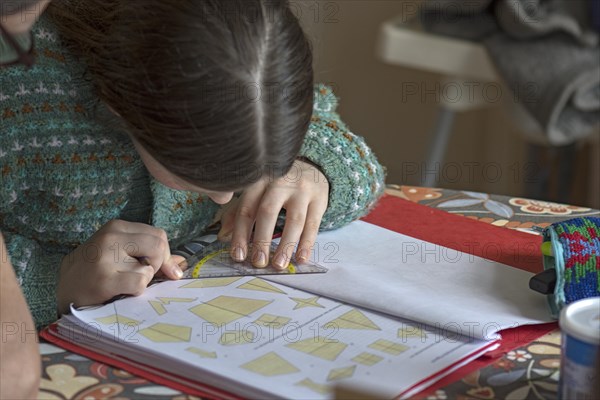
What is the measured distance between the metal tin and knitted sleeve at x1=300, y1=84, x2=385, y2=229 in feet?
1.21

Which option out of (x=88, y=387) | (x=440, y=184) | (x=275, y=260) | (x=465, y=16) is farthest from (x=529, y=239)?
(x=440, y=184)

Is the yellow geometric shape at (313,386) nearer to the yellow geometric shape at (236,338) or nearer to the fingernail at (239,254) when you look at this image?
the yellow geometric shape at (236,338)

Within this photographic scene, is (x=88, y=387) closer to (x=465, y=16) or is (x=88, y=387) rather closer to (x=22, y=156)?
(x=22, y=156)

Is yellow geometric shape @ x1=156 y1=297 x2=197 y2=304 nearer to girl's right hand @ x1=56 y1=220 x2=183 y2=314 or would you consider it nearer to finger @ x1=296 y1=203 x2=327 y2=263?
girl's right hand @ x1=56 y1=220 x2=183 y2=314

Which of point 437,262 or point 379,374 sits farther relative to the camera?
point 437,262

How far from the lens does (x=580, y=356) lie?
60 centimetres

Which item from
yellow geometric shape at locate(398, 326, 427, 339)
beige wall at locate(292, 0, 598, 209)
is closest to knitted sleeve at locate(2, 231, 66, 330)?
yellow geometric shape at locate(398, 326, 427, 339)

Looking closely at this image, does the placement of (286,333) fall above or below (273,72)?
below

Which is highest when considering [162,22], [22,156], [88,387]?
[162,22]

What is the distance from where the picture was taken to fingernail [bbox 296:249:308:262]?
881mm

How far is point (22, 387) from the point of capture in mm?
655

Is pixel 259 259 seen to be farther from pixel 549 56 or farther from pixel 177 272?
pixel 549 56

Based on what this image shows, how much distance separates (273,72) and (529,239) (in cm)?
35

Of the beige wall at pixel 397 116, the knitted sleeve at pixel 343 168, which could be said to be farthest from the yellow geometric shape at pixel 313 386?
the beige wall at pixel 397 116
